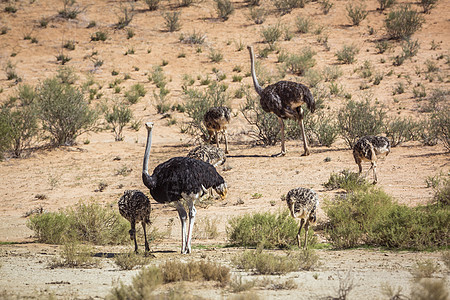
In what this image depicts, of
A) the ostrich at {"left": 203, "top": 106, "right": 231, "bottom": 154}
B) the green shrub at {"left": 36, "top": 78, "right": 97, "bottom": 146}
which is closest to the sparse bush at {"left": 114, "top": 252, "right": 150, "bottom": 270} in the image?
the ostrich at {"left": 203, "top": 106, "right": 231, "bottom": 154}

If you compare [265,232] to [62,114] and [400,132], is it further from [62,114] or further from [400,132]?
[62,114]

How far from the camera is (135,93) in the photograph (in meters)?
24.5

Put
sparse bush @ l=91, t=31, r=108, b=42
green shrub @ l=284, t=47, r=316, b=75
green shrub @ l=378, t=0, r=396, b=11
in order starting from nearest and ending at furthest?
green shrub @ l=284, t=47, r=316, b=75 < sparse bush @ l=91, t=31, r=108, b=42 < green shrub @ l=378, t=0, r=396, b=11

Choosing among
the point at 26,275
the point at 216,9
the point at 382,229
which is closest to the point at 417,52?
the point at 216,9

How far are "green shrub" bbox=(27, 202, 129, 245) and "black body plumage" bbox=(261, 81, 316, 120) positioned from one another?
258 inches

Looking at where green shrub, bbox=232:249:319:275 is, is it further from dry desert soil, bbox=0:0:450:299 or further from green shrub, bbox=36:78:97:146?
green shrub, bbox=36:78:97:146

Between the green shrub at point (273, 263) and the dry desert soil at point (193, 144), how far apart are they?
0.14 m

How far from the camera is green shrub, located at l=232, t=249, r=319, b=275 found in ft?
23.5

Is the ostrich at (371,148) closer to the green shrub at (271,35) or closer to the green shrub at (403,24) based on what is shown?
the green shrub at (271,35)

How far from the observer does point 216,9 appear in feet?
118

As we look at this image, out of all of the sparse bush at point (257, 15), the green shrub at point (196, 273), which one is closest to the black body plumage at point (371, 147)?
the green shrub at point (196, 273)

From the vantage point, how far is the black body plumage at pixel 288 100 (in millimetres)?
15320

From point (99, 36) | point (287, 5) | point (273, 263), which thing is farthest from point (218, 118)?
point (287, 5)

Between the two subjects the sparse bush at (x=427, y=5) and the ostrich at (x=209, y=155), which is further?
the sparse bush at (x=427, y=5)
